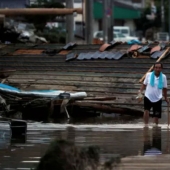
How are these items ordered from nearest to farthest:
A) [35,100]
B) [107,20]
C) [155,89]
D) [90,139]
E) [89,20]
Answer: [90,139] < [155,89] < [35,100] < [89,20] < [107,20]

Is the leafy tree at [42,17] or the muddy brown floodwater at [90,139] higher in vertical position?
the leafy tree at [42,17]

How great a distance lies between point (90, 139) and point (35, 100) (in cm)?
571

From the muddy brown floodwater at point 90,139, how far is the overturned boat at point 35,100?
3.21 ft

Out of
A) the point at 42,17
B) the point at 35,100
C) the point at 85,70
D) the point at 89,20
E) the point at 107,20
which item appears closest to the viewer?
the point at 35,100

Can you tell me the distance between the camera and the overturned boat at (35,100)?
2042 centimetres

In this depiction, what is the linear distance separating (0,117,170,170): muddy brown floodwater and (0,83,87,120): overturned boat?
978 mm

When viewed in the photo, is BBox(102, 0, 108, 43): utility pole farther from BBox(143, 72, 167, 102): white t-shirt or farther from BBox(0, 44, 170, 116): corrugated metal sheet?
BBox(143, 72, 167, 102): white t-shirt

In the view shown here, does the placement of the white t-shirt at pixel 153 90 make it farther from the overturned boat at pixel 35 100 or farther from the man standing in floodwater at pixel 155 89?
the overturned boat at pixel 35 100

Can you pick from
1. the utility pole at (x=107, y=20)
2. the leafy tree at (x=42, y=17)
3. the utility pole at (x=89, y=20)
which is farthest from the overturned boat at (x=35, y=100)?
the utility pole at (x=107, y=20)

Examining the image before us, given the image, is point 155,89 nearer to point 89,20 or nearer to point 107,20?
point 89,20

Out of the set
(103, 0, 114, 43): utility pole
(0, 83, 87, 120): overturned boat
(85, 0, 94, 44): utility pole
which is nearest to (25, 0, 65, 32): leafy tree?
(103, 0, 114, 43): utility pole

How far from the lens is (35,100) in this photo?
20469 mm

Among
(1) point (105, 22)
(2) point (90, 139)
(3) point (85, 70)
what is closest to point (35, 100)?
(3) point (85, 70)

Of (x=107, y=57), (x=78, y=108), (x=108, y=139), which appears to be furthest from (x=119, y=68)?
(x=108, y=139)
